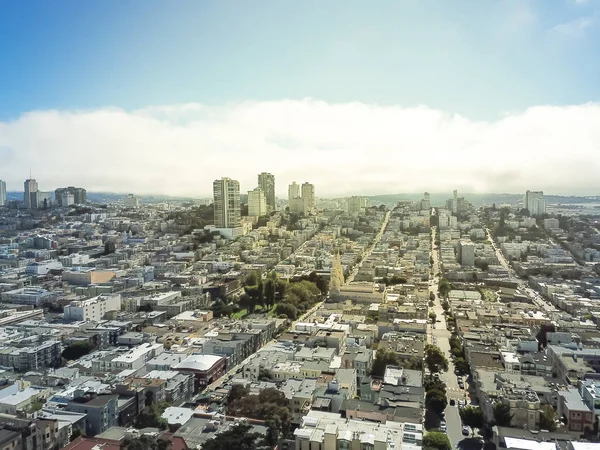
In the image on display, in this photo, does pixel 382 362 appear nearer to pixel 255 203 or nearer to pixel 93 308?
pixel 93 308

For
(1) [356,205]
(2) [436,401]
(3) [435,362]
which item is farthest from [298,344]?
(1) [356,205]

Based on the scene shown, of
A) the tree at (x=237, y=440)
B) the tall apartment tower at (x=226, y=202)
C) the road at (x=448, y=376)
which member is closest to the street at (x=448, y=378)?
the road at (x=448, y=376)

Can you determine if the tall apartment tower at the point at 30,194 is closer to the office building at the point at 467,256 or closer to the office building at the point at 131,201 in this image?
the office building at the point at 131,201

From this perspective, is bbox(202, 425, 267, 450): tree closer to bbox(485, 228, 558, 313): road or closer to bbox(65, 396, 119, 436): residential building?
bbox(65, 396, 119, 436): residential building

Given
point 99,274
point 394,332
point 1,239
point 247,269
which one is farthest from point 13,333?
point 1,239

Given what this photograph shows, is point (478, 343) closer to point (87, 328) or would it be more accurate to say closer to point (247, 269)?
point (87, 328)

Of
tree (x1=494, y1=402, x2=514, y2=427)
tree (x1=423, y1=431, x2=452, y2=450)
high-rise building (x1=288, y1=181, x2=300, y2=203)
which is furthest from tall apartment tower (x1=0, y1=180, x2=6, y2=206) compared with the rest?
tree (x1=494, y1=402, x2=514, y2=427)
